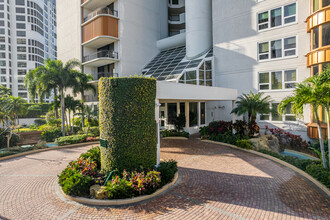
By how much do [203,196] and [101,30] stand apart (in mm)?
22468

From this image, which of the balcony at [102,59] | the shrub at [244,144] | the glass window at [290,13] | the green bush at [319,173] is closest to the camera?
the green bush at [319,173]

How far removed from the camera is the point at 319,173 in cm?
779

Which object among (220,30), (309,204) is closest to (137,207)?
(309,204)

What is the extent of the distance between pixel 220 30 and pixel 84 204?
1943 centimetres

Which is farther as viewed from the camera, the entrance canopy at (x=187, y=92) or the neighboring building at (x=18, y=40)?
the neighboring building at (x=18, y=40)

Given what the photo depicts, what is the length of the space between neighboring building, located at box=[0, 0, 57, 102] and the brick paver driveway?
6624cm

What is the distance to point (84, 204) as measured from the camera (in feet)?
21.3

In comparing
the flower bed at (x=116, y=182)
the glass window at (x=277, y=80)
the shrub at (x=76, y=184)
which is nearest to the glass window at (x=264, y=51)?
the glass window at (x=277, y=80)

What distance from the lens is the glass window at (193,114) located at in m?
19.6

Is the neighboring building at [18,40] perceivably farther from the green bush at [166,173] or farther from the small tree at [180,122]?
the green bush at [166,173]

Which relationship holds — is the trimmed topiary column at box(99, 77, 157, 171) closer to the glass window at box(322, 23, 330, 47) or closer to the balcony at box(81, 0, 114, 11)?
the glass window at box(322, 23, 330, 47)

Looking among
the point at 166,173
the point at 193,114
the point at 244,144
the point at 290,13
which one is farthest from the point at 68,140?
the point at 290,13

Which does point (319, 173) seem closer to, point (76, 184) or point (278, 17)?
point (76, 184)

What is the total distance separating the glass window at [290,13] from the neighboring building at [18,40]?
72.1m
